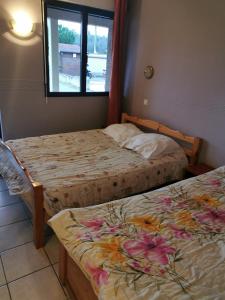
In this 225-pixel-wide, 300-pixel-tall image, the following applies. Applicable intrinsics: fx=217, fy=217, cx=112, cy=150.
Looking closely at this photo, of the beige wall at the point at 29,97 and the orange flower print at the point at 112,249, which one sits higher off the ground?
the beige wall at the point at 29,97

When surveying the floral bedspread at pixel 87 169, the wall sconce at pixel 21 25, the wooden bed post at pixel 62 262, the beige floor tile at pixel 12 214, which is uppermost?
the wall sconce at pixel 21 25

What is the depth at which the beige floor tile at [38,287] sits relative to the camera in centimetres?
154

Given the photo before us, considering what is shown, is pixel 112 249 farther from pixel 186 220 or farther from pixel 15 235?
pixel 15 235

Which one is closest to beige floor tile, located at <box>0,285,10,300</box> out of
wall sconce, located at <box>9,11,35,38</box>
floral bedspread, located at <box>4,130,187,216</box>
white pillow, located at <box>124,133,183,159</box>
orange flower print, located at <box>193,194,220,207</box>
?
floral bedspread, located at <box>4,130,187,216</box>

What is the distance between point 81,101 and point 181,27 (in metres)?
1.82

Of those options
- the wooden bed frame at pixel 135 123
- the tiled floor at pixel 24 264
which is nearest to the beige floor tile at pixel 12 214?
the tiled floor at pixel 24 264

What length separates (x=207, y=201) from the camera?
64.2 inches

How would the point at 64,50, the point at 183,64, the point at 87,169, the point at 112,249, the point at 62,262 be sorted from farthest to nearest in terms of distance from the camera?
the point at 64,50 → the point at 183,64 → the point at 87,169 → the point at 62,262 → the point at 112,249

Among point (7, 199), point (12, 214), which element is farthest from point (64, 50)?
point (12, 214)

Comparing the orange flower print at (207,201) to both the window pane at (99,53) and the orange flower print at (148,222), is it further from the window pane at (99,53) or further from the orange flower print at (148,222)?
the window pane at (99,53)

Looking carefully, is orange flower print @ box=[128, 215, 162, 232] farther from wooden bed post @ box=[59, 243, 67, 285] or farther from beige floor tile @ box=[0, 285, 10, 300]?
beige floor tile @ box=[0, 285, 10, 300]

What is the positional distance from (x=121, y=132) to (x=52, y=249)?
5.84ft

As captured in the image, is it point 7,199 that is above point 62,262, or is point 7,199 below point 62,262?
below

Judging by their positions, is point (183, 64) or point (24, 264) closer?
point (24, 264)
